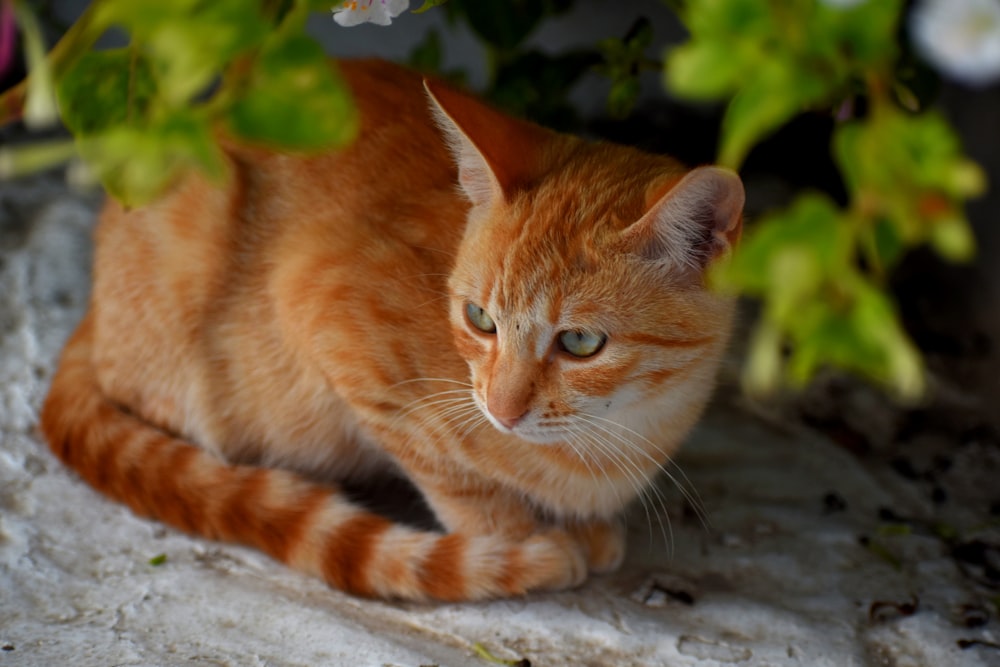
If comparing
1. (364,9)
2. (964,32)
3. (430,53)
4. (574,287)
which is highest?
(964,32)

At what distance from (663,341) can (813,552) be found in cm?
70

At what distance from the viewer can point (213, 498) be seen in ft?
6.43

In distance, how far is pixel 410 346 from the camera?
1.88 meters

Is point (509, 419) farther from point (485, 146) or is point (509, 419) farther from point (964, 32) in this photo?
point (964, 32)

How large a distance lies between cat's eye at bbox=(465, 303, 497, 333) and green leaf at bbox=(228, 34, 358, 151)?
0.81 metres

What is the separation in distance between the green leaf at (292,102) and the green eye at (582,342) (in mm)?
760

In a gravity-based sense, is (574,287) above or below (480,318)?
above

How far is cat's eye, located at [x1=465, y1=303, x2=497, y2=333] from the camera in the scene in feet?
5.59

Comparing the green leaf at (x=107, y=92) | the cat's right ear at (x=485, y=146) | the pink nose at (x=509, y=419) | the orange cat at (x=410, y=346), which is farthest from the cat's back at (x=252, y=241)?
the green leaf at (x=107, y=92)

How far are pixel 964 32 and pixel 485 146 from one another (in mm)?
887

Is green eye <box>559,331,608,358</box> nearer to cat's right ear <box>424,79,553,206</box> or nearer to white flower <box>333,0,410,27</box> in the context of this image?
cat's right ear <box>424,79,553,206</box>

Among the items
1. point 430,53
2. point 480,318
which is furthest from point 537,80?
point 480,318

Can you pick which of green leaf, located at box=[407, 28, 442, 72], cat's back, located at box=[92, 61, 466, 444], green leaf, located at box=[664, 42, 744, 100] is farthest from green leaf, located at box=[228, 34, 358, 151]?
green leaf, located at box=[407, 28, 442, 72]

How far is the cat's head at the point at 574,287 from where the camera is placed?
1.58 meters
